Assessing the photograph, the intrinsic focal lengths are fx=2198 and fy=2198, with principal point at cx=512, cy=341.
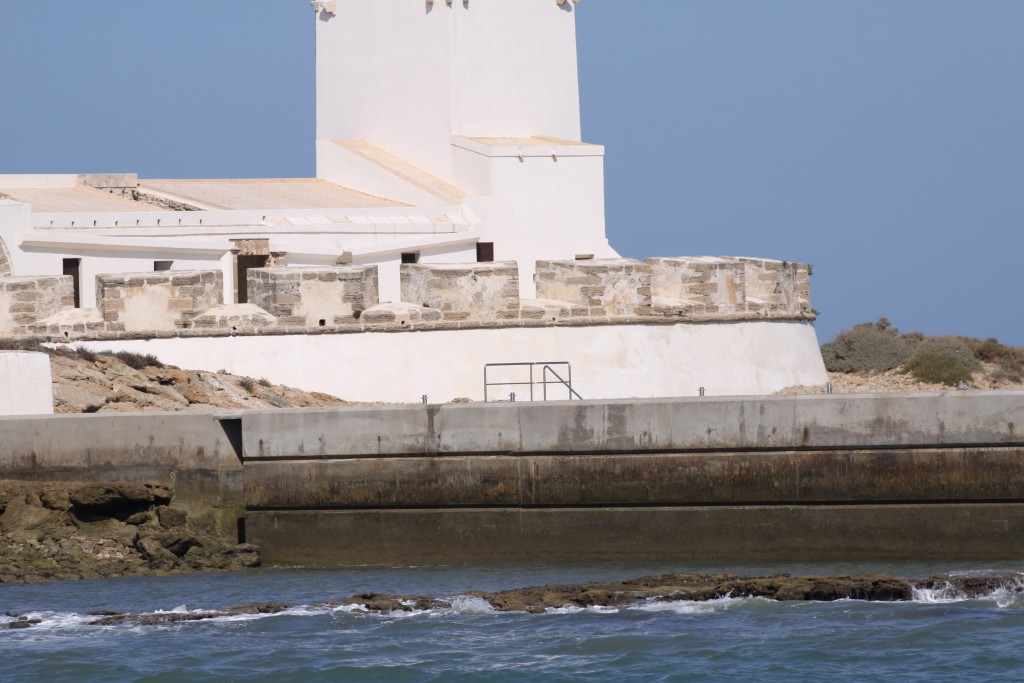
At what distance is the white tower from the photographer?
30812 millimetres

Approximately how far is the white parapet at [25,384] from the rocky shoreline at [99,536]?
1.34 metres

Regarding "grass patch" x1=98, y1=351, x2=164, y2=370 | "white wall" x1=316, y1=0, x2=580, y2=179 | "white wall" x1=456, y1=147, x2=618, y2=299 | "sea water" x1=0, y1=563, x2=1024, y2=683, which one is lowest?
"sea water" x1=0, y1=563, x2=1024, y2=683

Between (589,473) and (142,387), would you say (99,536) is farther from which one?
(589,473)

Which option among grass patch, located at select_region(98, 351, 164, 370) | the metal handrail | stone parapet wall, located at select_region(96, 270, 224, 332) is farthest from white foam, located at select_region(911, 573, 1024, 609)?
stone parapet wall, located at select_region(96, 270, 224, 332)

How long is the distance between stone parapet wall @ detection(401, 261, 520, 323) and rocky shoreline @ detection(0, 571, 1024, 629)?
23.8ft

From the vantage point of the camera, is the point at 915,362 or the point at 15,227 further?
the point at 915,362

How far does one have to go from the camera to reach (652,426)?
20547 millimetres

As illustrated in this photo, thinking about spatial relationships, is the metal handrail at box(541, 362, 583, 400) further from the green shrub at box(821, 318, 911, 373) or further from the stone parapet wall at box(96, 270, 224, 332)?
the green shrub at box(821, 318, 911, 373)

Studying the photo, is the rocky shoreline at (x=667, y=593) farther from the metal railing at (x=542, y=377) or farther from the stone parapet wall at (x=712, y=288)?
the stone parapet wall at (x=712, y=288)

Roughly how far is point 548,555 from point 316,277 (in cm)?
617

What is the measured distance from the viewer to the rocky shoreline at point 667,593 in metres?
18.6

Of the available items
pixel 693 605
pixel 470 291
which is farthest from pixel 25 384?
pixel 693 605

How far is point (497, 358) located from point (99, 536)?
22.6ft

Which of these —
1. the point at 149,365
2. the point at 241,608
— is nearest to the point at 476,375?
the point at 149,365
